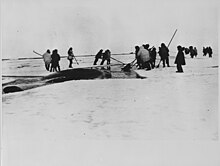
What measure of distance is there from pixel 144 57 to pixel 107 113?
0.95 ft

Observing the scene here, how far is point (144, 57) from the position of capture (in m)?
1.45

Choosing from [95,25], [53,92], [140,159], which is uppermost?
[95,25]

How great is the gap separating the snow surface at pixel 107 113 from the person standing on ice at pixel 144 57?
4 cm

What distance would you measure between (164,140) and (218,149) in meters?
0.23

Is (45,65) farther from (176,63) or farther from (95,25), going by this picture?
(176,63)

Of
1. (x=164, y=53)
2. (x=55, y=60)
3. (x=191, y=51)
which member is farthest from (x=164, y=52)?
(x=55, y=60)

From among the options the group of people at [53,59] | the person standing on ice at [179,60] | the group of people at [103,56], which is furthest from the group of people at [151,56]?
the group of people at [53,59]

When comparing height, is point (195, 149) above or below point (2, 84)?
below

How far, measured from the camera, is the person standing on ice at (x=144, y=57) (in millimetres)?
1447

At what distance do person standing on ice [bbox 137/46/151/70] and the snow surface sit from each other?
0.13 feet

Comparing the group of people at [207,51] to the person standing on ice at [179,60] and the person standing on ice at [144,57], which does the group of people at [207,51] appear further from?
the person standing on ice at [144,57]

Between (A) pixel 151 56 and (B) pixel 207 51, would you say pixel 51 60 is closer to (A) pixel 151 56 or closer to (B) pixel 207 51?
(A) pixel 151 56

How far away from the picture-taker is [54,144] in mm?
1404

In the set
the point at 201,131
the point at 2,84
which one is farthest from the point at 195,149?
the point at 2,84
